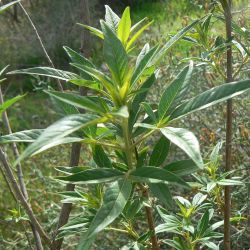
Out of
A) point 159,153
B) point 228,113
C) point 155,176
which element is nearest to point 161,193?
point 155,176

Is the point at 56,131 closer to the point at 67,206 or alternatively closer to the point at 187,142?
the point at 187,142

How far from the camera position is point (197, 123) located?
9.16ft

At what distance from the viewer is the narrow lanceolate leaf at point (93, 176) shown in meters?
0.92

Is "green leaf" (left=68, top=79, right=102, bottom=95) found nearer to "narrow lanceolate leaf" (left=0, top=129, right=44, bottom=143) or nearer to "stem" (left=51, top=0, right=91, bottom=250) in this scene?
"narrow lanceolate leaf" (left=0, top=129, right=44, bottom=143)

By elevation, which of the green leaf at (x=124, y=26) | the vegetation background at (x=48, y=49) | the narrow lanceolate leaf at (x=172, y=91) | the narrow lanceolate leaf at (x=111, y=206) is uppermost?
the green leaf at (x=124, y=26)

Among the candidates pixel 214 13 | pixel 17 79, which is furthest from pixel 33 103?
pixel 214 13

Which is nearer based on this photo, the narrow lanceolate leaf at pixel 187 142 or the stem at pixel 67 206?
the narrow lanceolate leaf at pixel 187 142

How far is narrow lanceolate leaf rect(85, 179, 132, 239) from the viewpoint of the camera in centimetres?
82

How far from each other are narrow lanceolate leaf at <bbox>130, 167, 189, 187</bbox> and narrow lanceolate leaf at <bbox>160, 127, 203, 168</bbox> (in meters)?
0.07

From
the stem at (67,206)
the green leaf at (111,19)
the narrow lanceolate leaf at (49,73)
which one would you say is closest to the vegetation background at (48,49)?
the stem at (67,206)

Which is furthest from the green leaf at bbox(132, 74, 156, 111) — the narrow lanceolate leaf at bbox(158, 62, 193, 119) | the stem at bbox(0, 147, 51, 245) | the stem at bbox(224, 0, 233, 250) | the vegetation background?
the vegetation background

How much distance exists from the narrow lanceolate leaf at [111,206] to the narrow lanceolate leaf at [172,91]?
160mm

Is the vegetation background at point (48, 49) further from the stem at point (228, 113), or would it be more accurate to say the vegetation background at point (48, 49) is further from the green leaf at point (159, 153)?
the green leaf at point (159, 153)

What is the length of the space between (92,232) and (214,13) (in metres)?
0.79
